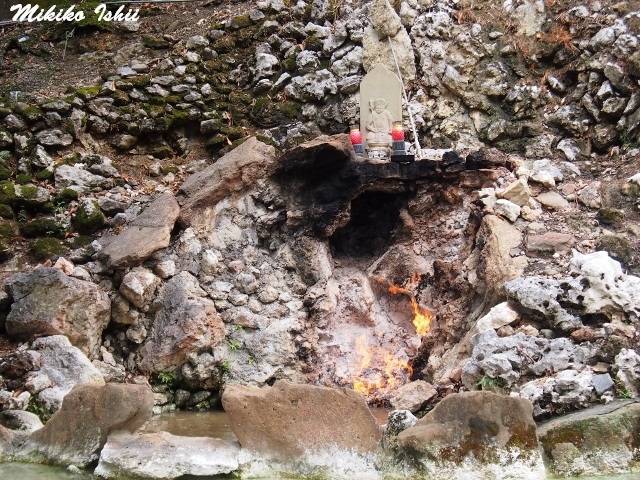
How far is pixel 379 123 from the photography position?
11000 millimetres

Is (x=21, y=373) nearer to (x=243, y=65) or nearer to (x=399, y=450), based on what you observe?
(x=399, y=450)

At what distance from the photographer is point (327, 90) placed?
12273 mm

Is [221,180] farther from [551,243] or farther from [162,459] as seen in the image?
[162,459]

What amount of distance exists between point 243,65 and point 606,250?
752 cm

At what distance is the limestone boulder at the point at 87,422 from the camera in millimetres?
6316

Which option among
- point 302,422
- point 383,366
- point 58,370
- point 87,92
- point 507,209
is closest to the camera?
point 302,422

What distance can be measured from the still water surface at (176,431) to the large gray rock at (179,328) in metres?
0.79

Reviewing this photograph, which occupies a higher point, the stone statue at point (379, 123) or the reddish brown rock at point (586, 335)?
the stone statue at point (379, 123)

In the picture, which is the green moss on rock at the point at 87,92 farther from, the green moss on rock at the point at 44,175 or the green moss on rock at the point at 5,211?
the green moss on rock at the point at 5,211

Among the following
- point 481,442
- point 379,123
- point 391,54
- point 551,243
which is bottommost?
point 481,442

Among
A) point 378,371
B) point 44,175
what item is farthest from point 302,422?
point 44,175

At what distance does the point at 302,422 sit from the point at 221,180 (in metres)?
4.99

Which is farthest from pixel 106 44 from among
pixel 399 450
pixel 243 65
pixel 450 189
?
pixel 399 450

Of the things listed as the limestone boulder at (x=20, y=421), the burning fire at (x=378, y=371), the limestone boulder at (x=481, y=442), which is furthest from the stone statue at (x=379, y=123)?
the limestone boulder at (x=20, y=421)
